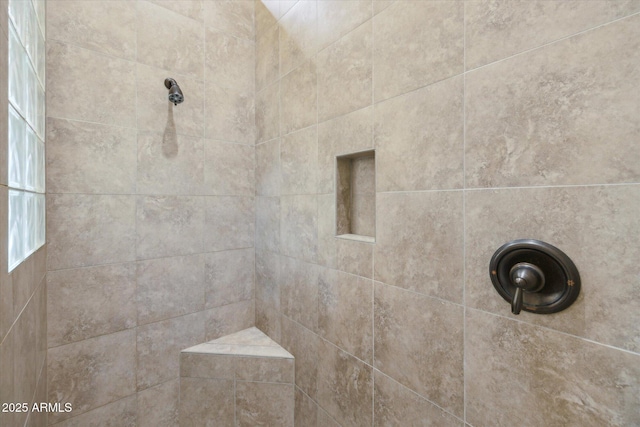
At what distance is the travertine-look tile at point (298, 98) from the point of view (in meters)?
1.45

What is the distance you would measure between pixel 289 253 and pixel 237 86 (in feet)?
3.61

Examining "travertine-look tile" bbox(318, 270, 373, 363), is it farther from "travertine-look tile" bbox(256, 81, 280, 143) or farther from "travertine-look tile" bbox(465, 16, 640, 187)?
"travertine-look tile" bbox(256, 81, 280, 143)

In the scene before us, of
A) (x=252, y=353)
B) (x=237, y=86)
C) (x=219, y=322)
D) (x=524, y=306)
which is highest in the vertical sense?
(x=237, y=86)

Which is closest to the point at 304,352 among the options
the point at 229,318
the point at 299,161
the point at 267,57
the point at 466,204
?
the point at 229,318

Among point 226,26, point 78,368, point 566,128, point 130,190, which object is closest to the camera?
point 566,128

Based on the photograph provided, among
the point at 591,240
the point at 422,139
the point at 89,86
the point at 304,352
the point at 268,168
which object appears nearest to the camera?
the point at 591,240

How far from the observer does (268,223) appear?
1.82 metres

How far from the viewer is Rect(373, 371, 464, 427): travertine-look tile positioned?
0.94 metres

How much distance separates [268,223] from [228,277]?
425 millimetres

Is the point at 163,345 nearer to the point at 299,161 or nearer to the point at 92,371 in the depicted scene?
the point at 92,371

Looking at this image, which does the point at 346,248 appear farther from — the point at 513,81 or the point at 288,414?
the point at 288,414

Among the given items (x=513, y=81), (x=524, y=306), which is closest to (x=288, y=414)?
(x=524, y=306)

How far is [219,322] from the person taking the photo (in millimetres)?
1825

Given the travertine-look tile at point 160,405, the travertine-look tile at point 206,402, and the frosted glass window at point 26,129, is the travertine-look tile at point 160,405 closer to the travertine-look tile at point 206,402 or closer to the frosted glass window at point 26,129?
the travertine-look tile at point 206,402
